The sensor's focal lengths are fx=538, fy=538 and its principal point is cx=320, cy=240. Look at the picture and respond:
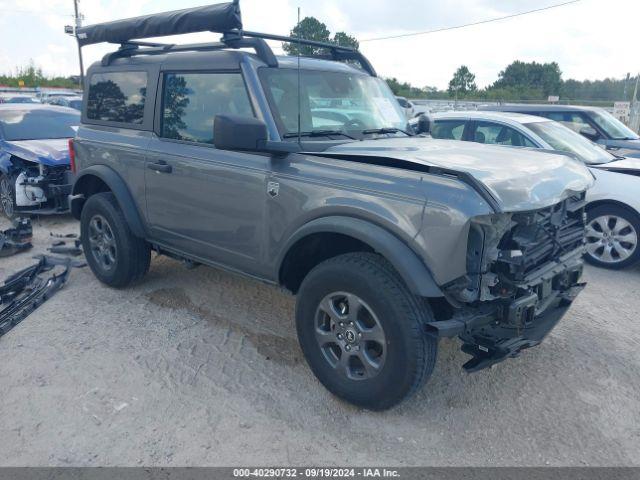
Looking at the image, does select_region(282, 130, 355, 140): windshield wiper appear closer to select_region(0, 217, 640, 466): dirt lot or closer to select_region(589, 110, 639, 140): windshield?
select_region(0, 217, 640, 466): dirt lot

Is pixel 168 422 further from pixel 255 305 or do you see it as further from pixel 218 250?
pixel 255 305

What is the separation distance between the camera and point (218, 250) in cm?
411

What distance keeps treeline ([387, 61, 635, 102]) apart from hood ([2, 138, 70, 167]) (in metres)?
27.0

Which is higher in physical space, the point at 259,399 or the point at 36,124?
the point at 36,124

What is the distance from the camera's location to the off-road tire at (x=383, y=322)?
2945 millimetres

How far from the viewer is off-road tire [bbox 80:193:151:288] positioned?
488 centimetres

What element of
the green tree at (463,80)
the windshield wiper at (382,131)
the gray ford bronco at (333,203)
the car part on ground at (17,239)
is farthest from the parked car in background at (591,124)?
the green tree at (463,80)

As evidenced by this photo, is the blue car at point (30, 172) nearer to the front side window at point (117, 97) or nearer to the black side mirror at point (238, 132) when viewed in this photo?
the front side window at point (117, 97)

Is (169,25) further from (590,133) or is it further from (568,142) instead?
(590,133)

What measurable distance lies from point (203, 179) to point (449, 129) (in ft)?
15.0

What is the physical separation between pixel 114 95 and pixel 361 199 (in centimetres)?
302

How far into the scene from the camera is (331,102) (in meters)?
4.12

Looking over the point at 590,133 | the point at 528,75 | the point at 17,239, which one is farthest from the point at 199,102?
the point at 528,75

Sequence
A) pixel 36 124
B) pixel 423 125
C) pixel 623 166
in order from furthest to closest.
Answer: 1. pixel 36 124
2. pixel 623 166
3. pixel 423 125
